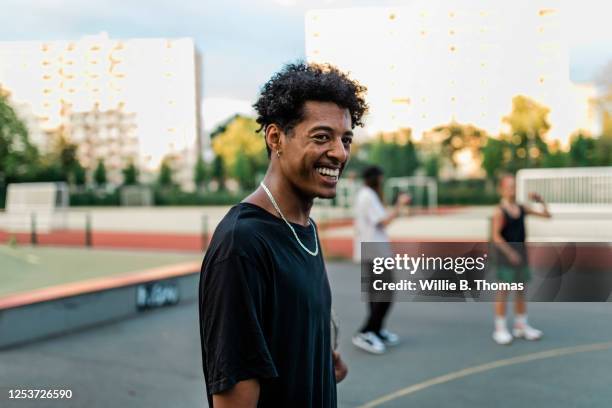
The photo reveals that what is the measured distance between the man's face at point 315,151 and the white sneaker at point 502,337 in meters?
4.37

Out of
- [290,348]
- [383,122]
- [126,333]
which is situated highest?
[383,122]

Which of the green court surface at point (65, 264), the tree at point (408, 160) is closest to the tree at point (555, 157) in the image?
the green court surface at point (65, 264)

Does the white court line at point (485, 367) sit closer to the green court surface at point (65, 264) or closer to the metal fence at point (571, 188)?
the green court surface at point (65, 264)

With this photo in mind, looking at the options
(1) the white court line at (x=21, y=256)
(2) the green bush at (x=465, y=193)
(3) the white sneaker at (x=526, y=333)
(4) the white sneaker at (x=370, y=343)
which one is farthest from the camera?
(2) the green bush at (x=465, y=193)

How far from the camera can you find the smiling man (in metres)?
1.16

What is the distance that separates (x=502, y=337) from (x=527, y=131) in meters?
8.03

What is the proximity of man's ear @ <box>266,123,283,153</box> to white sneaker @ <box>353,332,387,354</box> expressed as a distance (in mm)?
3865

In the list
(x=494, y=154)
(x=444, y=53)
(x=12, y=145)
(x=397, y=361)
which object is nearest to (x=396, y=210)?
(x=397, y=361)

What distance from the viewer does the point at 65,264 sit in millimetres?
10172

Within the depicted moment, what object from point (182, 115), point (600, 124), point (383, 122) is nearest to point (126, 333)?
point (182, 115)

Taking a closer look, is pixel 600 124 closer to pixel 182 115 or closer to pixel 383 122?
pixel 383 122

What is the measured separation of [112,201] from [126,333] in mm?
25497

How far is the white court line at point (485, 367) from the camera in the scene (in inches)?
155

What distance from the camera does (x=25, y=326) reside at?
16.9 feet
